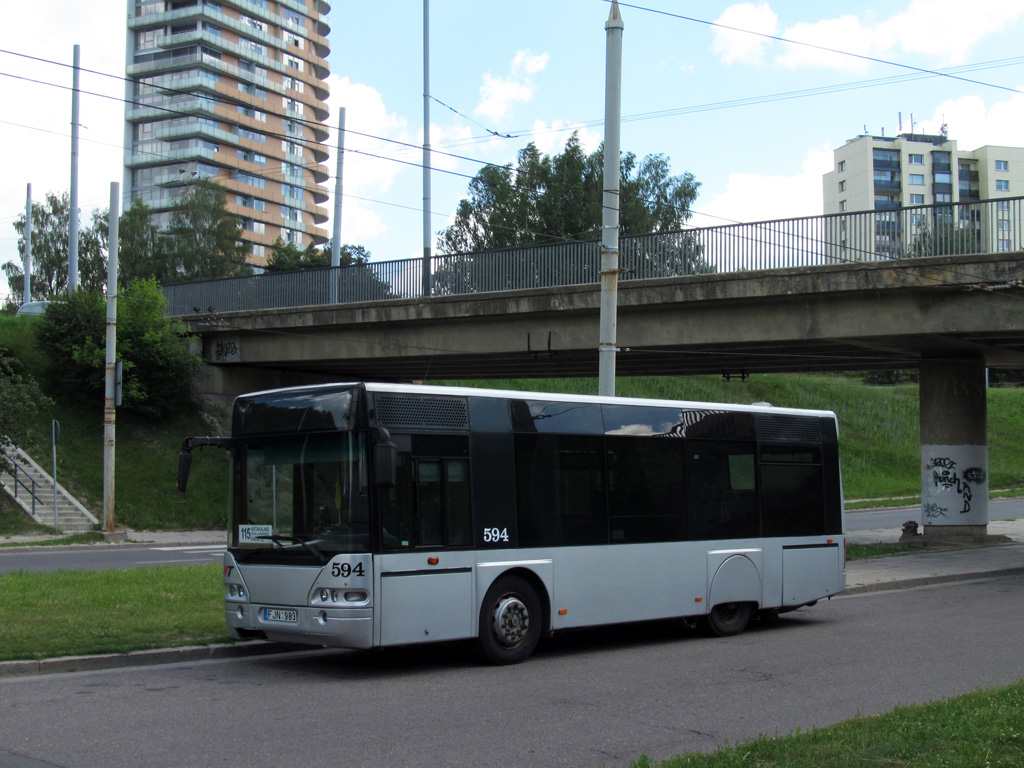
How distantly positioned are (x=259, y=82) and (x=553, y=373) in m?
84.4

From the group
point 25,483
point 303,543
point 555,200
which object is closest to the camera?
point 303,543

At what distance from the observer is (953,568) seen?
20547 mm

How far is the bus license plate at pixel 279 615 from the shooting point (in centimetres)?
976

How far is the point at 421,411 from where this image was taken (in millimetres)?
10117

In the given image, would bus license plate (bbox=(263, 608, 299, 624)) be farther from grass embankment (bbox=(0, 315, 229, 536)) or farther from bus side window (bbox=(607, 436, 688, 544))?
grass embankment (bbox=(0, 315, 229, 536))

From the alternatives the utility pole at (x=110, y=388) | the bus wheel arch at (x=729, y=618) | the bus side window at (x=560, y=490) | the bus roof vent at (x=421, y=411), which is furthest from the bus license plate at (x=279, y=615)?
the utility pole at (x=110, y=388)

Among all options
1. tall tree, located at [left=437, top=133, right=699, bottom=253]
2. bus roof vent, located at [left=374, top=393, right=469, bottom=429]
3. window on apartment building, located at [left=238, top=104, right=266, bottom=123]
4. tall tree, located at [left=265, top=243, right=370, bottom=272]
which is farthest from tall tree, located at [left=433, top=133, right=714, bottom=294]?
bus roof vent, located at [left=374, top=393, right=469, bottom=429]

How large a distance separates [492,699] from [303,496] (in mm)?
2710

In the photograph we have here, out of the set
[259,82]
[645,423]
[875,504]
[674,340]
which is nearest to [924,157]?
[259,82]

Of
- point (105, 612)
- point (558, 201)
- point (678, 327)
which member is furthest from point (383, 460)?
point (558, 201)

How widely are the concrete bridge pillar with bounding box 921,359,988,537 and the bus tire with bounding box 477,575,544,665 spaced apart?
18.8m

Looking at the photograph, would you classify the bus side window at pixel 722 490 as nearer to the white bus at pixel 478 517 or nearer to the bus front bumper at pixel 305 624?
the white bus at pixel 478 517

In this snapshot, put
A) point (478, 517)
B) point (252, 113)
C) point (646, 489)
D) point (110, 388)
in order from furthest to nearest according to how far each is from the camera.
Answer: point (252, 113), point (110, 388), point (646, 489), point (478, 517)

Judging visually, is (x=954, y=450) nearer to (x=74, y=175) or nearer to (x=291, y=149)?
(x=74, y=175)
